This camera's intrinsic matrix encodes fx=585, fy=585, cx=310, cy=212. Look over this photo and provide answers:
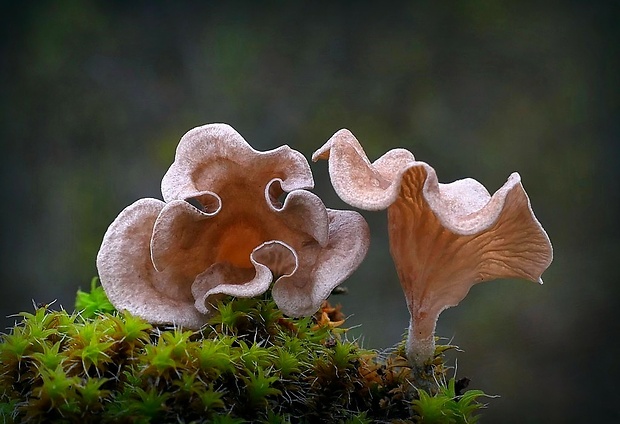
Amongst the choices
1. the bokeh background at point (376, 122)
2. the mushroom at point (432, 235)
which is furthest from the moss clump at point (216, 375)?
the bokeh background at point (376, 122)

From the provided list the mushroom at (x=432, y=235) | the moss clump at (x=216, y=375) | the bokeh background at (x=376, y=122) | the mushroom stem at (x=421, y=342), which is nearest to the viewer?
the moss clump at (x=216, y=375)

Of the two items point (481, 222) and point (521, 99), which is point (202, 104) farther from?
point (481, 222)

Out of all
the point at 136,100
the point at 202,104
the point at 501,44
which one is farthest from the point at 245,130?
the point at 501,44

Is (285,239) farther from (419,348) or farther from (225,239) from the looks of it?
(419,348)

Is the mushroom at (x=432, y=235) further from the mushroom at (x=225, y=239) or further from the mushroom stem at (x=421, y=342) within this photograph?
the mushroom at (x=225, y=239)

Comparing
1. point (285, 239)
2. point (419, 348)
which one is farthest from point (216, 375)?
point (419, 348)

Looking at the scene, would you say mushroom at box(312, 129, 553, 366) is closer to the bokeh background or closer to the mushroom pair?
the mushroom pair
